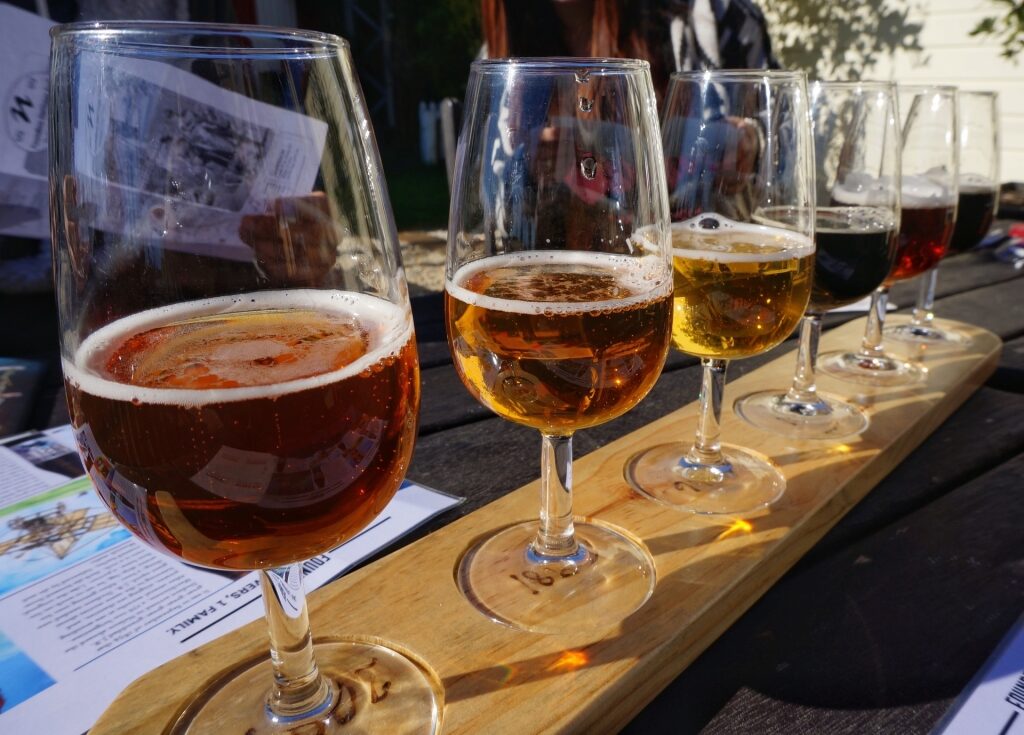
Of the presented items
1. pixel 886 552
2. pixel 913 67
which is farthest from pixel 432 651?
pixel 913 67

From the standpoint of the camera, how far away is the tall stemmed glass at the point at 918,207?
140cm

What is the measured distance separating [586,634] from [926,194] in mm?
1111

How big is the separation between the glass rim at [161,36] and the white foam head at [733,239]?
560mm

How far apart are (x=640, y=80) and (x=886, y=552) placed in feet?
1.84

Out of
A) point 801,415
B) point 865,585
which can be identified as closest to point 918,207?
point 801,415

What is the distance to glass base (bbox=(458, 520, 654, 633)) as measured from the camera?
786 millimetres

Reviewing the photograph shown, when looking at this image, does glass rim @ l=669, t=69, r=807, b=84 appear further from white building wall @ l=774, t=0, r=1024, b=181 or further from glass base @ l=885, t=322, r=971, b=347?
white building wall @ l=774, t=0, r=1024, b=181

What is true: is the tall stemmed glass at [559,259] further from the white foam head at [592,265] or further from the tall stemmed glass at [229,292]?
the tall stemmed glass at [229,292]

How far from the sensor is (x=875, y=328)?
1426 mm

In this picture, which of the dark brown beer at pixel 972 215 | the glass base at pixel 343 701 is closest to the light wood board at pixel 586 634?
the glass base at pixel 343 701

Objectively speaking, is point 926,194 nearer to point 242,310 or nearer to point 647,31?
point 242,310

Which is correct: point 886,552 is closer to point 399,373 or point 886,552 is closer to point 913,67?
point 399,373

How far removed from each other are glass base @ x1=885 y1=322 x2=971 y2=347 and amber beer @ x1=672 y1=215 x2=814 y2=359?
66cm

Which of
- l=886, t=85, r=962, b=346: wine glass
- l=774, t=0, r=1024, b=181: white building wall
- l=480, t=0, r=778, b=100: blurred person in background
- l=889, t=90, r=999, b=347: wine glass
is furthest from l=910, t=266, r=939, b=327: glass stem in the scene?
l=774, t=0, r=1024, b=181: white building wall
